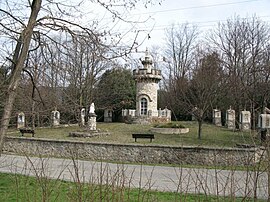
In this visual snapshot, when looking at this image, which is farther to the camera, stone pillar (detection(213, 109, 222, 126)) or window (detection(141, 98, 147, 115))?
window (detection(141, 98, 147, 115))

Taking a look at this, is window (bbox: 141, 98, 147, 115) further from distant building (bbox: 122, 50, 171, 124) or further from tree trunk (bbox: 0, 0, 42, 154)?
tree trunk (bbox: 0, 0, 42, 154)

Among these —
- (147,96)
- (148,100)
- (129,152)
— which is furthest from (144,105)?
(129,152)

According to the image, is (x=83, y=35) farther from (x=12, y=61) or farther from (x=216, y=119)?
(x=216, y=119)

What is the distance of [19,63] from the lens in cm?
641

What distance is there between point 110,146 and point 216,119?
21.4 metres

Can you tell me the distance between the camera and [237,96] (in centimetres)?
3588

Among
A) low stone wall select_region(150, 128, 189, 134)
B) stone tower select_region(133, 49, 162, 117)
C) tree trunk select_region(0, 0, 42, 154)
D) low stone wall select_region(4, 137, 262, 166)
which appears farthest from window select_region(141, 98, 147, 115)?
tree trunk select_region(0, 0, 42, 154)

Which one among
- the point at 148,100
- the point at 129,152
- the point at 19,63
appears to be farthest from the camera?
the point at 148,100

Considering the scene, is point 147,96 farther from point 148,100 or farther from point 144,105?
point 144,105

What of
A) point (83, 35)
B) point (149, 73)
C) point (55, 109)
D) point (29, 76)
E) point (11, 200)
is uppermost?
point (149, 73)

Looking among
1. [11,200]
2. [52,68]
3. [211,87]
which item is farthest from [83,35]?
[211,87]

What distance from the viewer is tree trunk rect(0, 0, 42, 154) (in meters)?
6.14

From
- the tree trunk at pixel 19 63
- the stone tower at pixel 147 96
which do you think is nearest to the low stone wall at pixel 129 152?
the tree trunk at pixel 19 63

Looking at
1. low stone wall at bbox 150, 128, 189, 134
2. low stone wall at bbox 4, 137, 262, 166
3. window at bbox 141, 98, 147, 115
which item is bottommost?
low stone wall at bbox 4, 137, 262, 166
